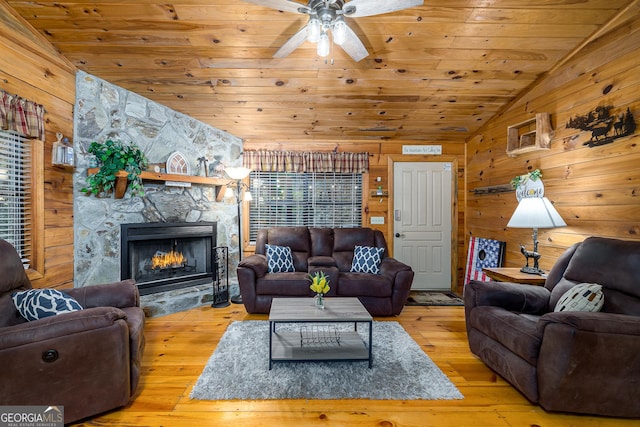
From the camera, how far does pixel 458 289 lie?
4801 millimetres

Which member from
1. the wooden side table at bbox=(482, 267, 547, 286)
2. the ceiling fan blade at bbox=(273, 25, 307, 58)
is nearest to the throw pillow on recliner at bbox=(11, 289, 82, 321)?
the ceiling fan blade at bbox=(273, 25, 307, 58)

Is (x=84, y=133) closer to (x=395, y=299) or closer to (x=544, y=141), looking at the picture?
(x=395, y=299)

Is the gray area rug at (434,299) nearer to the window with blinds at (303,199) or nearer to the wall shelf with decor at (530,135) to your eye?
the window with blinds at (303,199)

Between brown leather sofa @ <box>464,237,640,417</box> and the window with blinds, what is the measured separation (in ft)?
8.78

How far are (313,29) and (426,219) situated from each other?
3579mm

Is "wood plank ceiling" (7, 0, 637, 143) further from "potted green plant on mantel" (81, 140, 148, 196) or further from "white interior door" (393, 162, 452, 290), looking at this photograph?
"white interior door" (393, 162, 452, 290)

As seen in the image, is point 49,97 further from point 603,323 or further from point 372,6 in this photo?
point 603,323

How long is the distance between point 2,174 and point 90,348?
179 cm

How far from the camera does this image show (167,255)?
4.01 m

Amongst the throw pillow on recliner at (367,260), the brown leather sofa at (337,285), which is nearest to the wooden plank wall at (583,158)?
the brown leather sofa at (337,285)

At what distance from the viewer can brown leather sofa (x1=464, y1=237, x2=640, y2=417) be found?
5.69 ft

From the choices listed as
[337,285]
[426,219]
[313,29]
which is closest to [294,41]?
[313,29]

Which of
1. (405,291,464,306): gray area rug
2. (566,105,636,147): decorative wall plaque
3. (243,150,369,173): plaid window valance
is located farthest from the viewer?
(243,150,369,173): plaid window valance

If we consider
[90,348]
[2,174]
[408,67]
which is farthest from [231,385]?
[408,67]
